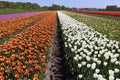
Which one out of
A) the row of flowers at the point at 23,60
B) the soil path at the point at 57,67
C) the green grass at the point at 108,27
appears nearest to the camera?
the row of flowers at the point at 23,60

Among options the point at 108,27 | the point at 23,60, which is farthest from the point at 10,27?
the point at 23,60

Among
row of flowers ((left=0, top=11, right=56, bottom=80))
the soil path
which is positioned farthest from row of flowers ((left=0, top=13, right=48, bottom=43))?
the soil path

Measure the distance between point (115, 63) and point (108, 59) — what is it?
25.9 inches

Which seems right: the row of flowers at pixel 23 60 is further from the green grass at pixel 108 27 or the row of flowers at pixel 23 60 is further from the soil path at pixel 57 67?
the green grass at pixel 108 27

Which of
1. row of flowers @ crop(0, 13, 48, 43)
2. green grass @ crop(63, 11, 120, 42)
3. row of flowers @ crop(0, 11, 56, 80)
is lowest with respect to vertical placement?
green grass @ crop(63, 11, 120, 42)

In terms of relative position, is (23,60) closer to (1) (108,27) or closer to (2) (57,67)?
(2) (57,67)

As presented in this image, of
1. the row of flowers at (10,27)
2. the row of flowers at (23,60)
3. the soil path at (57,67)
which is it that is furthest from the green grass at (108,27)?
the row of flowers at (10,27)

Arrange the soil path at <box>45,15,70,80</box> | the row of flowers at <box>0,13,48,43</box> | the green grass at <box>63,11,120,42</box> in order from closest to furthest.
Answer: the soil path at <box>45,15,70,80</box>
the row of flowers at <box>0,13,48,43</box>
the green grass at <box>63,11,120,42</box>

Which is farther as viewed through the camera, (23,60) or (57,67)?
(57,67)

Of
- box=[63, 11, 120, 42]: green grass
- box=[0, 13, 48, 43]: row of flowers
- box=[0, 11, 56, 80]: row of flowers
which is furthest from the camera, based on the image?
box=[63, 11, 120, 42]: green grass

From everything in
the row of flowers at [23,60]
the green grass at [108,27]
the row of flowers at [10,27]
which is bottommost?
the green grass at [108,27]

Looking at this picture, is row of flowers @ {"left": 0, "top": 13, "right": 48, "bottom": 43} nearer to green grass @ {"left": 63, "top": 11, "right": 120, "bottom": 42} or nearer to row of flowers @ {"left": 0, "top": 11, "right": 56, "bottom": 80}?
row of flowers @ {"left": 0, "top": 11, "right": 56, "bottom": 80}

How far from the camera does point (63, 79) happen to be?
7652 millimetres

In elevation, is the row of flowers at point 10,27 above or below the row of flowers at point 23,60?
below
